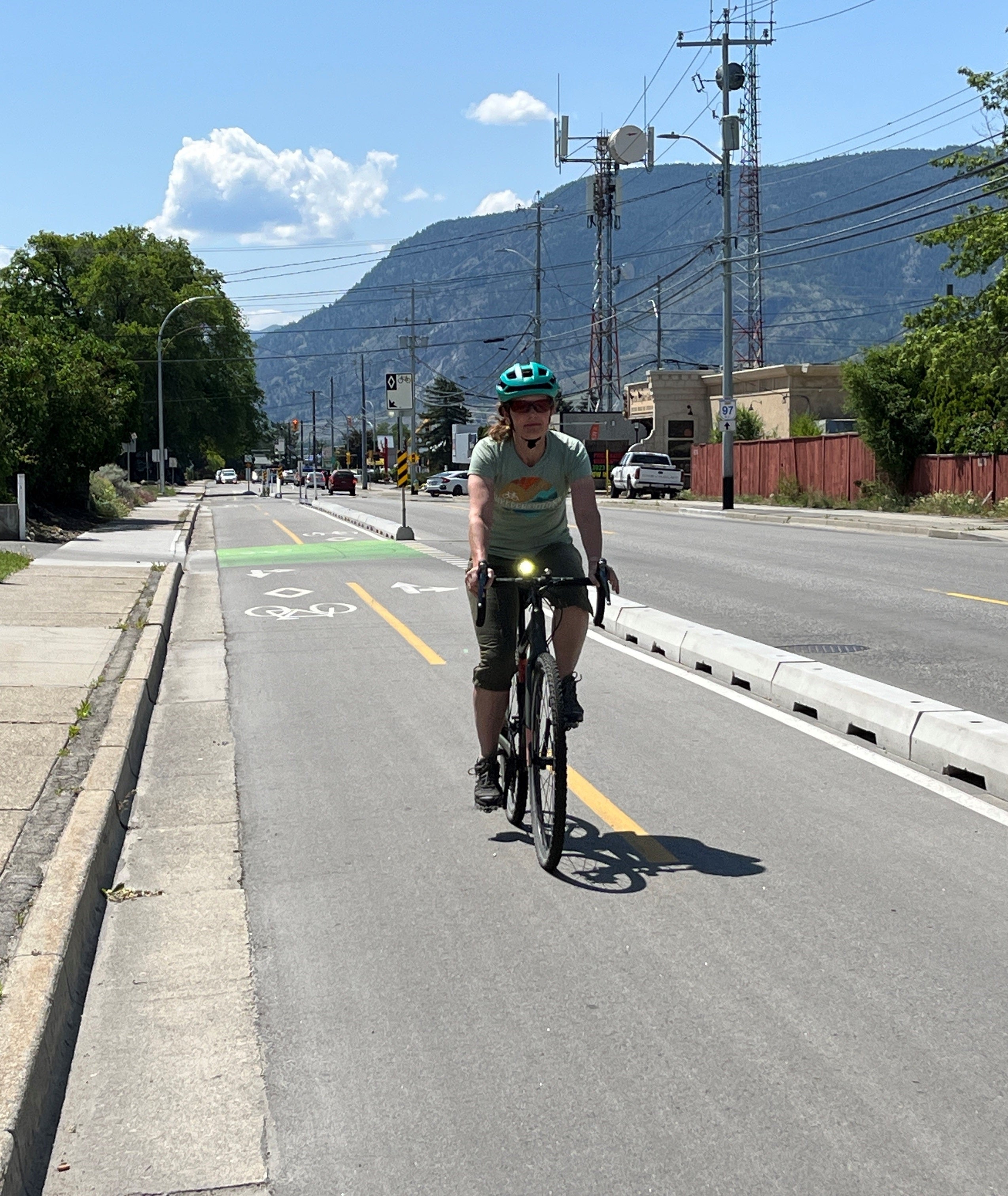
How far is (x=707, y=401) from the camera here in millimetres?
70500

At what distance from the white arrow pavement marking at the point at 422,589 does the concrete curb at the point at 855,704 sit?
533cm

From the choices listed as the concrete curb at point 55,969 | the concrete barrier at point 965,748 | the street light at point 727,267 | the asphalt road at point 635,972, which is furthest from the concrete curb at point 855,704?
the street light at point 727,267

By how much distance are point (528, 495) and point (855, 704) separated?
3.42 meters

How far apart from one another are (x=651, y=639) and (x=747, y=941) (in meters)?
7.71

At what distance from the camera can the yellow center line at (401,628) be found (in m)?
12.3

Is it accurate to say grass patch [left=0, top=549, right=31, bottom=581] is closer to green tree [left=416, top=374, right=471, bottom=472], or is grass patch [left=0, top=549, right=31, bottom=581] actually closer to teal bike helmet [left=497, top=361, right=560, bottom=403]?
teal bike helmet [left=497, top=361, right=560, bottom=403]

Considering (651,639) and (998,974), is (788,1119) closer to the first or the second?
(998,974)

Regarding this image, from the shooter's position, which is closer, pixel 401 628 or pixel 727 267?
pixel 401 628

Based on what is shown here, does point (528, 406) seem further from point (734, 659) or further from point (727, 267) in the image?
point (727, 267)

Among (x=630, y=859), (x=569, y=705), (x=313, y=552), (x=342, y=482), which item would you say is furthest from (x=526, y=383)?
(x=342, y=482)

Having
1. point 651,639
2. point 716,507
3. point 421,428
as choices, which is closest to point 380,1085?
point 651,639

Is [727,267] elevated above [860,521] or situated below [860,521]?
above

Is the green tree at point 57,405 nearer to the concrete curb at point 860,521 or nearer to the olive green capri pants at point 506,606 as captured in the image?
the concrete curb at point 860,521

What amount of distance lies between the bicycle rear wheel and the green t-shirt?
2.12 ft
